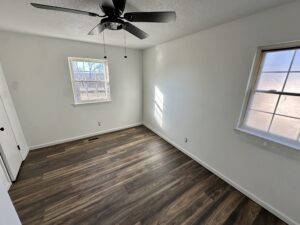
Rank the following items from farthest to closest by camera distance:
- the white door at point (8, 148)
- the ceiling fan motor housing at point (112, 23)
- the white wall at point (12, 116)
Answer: the white wall at point (12, 116)
the white door at point (8, 148)
the ceiling fan motor housing at point (112, 23)

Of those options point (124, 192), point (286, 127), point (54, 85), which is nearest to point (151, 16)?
point (286, 127)

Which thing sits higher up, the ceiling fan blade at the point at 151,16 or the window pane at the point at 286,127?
the ceiling fan blade at the point at 151,16

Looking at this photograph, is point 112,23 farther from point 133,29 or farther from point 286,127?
point 286,127

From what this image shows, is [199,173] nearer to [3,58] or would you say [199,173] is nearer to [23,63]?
[23,63]

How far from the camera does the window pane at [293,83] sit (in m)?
1.42

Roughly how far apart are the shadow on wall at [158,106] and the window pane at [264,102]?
1944mm

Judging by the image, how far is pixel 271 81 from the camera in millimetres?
1604

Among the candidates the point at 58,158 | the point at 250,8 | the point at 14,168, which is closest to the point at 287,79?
the point at 250,8

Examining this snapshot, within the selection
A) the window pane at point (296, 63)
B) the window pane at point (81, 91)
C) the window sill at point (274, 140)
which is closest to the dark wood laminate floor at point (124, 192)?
the window sill at point (274, 140)

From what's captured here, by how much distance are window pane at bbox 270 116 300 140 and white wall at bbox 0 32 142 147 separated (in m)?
3.29

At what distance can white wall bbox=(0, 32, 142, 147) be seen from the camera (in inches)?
99.0

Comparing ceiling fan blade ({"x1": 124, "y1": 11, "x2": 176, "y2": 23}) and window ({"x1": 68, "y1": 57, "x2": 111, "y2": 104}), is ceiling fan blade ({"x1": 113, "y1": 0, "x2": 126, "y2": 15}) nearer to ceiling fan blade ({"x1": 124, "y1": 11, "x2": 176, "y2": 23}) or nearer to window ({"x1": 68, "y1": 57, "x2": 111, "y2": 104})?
ceiling fan blade ({"x1": 124, "y1": 11, "x2": 176, "y2": 23})

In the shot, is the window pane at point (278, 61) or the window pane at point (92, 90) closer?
the window pane at point (278, 61)

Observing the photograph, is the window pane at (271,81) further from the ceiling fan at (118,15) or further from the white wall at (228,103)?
the ceiling fan at (118,15)
